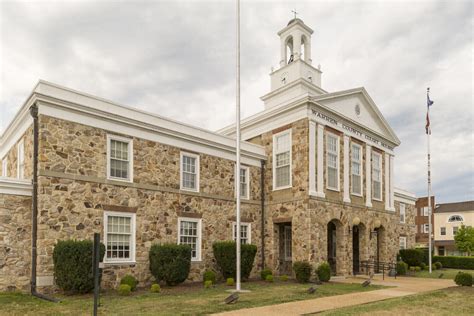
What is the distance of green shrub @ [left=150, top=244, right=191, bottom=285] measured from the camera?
1747 centimetres

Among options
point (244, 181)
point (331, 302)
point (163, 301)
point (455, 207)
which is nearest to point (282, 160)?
point (244, 181)

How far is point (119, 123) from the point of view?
17.9m

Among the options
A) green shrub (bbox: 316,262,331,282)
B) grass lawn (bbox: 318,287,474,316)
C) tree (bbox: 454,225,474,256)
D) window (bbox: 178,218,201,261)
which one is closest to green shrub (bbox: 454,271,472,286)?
grass lawn (bbox: 318,287,474,316)

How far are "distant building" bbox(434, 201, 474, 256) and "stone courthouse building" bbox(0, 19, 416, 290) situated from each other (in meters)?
37.5

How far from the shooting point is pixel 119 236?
17.3m

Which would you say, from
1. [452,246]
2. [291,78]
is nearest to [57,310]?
[291,78]

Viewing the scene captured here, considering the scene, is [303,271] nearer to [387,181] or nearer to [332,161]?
[332,161]

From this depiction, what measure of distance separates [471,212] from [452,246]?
18.3 ft

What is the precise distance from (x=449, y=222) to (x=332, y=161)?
47126 millimetres

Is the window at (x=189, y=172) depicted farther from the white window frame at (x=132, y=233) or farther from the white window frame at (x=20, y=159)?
the white window frame at (x=20, y=159)

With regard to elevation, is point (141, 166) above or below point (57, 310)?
above

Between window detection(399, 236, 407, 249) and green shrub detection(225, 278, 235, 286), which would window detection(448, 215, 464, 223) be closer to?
window detection(399, 236, 407, 249)

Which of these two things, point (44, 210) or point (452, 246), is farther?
point (452, 246)

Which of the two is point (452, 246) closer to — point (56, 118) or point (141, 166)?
point (141, 166)
